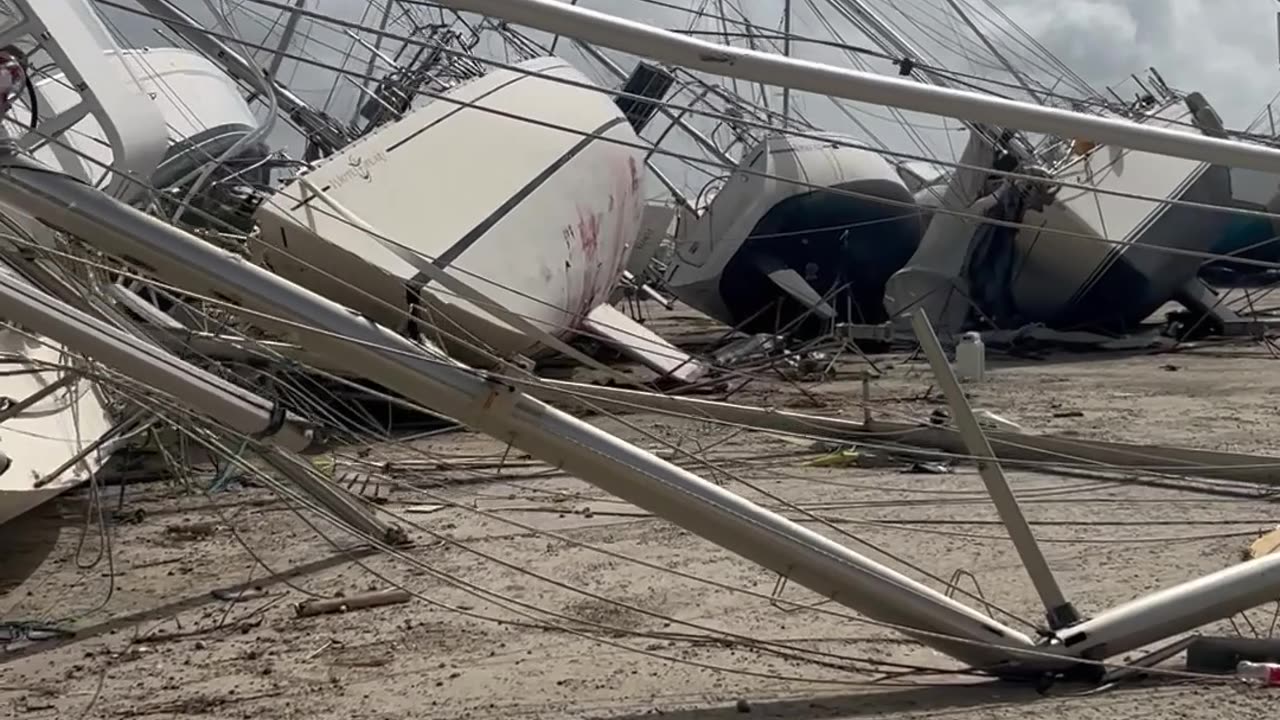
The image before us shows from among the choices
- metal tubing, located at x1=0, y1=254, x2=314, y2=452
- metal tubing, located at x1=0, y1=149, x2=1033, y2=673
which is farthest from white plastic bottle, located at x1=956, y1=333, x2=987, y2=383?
metal tubing, located at x1=0, y1=254, x2=314, y2=452

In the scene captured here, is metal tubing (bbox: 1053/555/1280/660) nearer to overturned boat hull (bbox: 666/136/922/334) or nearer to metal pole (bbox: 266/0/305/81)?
metal pole (bbox: 266/0/305/81)

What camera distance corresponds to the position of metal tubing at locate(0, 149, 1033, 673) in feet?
10.5

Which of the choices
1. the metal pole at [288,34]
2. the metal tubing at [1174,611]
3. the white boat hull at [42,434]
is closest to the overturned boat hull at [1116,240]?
the metal pole at [288,34]

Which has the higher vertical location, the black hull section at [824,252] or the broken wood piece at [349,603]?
the black hull section at [824,252]

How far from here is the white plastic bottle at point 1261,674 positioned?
10.4ft

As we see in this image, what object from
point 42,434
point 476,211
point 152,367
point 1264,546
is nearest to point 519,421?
point 152,367

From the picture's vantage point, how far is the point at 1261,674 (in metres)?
3.18

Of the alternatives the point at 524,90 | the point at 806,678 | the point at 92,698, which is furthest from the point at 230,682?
the point at 524,90

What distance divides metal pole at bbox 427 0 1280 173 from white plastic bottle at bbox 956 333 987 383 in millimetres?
6479

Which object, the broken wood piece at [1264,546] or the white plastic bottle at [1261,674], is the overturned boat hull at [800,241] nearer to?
the broken wood piece at [1264,546]

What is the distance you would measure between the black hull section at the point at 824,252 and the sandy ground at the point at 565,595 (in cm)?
601

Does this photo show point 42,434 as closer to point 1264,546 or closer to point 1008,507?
point 1008,507

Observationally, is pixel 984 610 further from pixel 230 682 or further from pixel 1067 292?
pixel 1067 292

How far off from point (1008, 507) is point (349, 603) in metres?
2.21
